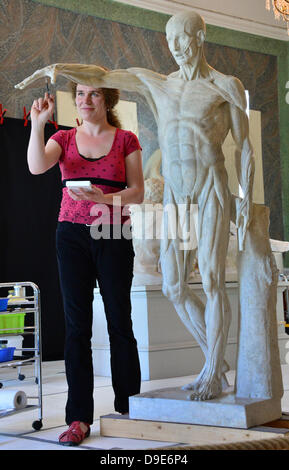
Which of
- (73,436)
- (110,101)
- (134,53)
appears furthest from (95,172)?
(134,53)

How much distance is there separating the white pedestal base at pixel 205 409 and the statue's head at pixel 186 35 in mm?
1566

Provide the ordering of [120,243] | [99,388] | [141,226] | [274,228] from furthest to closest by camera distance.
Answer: [274,228], [141,226], [99,388], [120,243]

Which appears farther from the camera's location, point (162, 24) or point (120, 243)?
point (162, 24)

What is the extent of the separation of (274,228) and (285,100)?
204 cm

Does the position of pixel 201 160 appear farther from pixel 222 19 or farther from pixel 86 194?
pixel 222 19

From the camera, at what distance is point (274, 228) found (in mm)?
10336

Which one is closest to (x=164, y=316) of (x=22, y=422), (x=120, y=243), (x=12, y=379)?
(x=12, y=379)

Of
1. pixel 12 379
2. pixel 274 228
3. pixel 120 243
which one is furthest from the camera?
pixel 274 228

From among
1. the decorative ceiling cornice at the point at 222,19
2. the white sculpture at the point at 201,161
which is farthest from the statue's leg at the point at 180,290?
the decorative ceiling cornice at the point at 222,19

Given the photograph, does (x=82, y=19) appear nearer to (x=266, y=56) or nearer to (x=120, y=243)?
(x=266, y=56)

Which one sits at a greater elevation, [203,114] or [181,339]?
[203,114]

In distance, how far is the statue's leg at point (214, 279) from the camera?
3070 mm

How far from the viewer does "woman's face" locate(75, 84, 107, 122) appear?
3.21 m

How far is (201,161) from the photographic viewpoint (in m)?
3.10
